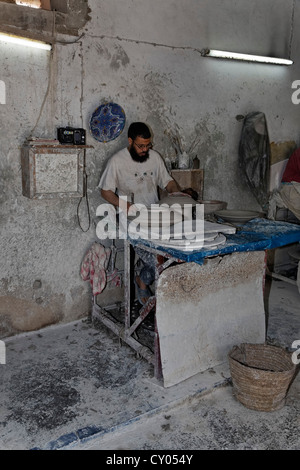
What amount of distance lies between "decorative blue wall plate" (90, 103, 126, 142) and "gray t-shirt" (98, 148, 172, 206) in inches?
8.0

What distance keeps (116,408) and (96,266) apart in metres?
1.44

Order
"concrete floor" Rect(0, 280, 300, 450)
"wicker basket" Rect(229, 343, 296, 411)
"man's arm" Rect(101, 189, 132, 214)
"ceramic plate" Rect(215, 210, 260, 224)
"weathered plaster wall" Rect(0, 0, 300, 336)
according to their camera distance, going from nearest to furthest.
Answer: "concrete floor" Rect(0, 280, 300, 450)
"wicker basket" Rect(229, 343, 296, 411)
"ceramic plate" Rect(215, 210, 260, 224)
"weathered plaster wall" Rect(0, 0, 300, 336)
"man's arm" Rect(101, 189, 132, 214)

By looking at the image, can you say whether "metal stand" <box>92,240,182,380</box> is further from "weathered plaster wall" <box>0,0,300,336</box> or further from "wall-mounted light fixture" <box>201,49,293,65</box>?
"wall-mounted light fixture" <box>201,49,293,65</box>

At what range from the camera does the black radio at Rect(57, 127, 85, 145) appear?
339 cm

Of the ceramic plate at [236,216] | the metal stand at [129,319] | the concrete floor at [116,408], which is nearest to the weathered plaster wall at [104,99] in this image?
the metal stand at [129,319]

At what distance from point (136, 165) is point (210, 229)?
1.35 m

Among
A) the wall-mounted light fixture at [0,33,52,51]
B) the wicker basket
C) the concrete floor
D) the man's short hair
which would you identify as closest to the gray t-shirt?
the man's short hair

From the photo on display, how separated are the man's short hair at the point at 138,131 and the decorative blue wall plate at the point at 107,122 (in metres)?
0.16

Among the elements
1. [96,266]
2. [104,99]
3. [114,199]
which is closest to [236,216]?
[114,199]

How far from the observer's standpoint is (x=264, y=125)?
16.3ft

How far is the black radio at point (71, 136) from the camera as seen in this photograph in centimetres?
339

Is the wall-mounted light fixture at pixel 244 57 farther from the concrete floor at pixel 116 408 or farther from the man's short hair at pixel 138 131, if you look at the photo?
the concrete floor at pixel 116 408

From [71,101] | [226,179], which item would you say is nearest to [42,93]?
[71,101]
